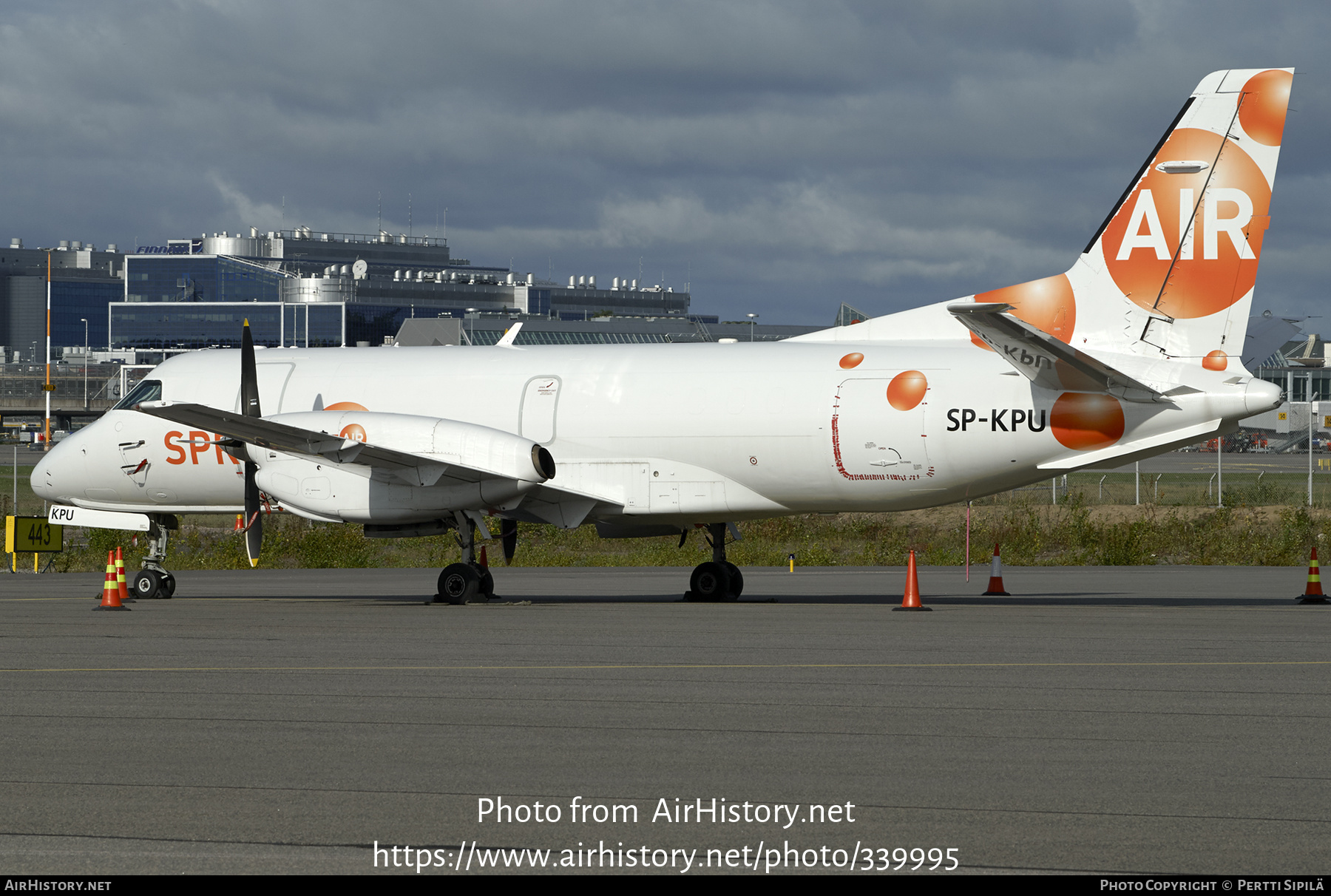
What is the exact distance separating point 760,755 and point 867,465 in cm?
1043

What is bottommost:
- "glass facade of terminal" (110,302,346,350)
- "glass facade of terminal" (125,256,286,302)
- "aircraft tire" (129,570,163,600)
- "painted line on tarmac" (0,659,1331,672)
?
"painted line on tarmac" (0,659,1331,672)

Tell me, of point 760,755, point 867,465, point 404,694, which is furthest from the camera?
point 867,465

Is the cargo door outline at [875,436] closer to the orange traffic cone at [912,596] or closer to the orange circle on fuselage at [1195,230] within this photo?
the orange traffic cone at [912,596]

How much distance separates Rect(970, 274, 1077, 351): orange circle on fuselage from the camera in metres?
18.8

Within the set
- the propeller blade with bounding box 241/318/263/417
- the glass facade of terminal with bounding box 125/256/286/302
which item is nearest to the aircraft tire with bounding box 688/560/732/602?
the propeller blade with bounding box 241/318/263/417

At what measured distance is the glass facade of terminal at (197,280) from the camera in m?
174

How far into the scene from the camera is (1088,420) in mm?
17812

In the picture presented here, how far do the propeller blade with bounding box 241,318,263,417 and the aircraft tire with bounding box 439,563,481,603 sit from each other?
3423 mm

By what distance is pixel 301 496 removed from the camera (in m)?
19.6

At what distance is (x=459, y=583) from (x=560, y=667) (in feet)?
23.5

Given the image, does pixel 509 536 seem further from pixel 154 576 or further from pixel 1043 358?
pixel 1043 358

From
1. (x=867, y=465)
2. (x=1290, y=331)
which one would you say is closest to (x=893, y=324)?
(x=867, y=465)

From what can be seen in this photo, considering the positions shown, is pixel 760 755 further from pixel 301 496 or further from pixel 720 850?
pixel 301 496

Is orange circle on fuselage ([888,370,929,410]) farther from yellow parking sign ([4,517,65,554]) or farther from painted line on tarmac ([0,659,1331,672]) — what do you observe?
yellow parking sign ([4,517,65,554])
